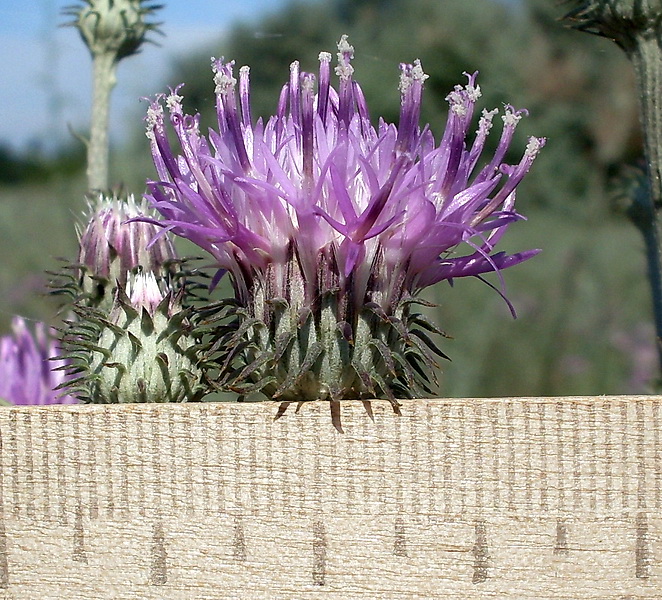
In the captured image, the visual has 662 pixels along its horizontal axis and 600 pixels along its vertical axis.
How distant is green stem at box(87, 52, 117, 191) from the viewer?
8.27 feet

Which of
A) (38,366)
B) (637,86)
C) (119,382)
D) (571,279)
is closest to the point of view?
(119,382)

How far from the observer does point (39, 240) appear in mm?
11219

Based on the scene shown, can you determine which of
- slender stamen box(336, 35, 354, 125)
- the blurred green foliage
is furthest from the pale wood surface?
the blurred green foliage

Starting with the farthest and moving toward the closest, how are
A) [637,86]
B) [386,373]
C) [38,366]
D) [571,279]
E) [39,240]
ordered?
[39,240], [571,279], [38,366], [637,86], [386,373]

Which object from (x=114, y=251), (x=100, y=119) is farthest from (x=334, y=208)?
(x=100, y=119)

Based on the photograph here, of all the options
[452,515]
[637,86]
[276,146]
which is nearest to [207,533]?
[452,515]

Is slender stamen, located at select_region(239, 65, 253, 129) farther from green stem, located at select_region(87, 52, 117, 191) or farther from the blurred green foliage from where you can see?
green stem, located at select_region(87, 52, 117, 191)

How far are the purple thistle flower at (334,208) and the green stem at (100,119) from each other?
3.45ft

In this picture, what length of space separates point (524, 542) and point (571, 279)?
4007mm

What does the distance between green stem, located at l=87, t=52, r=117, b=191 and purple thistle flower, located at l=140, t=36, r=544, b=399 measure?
1.05m

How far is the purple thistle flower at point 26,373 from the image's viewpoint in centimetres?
225

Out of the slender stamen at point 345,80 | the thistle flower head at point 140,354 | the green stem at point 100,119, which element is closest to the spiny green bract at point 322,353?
the thistle flower head at point 140,354

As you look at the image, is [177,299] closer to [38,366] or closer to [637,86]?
[38,366]

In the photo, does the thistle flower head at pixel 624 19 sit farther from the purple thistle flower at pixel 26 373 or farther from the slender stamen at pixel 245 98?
the purple thistle flower at pixel 26 373
